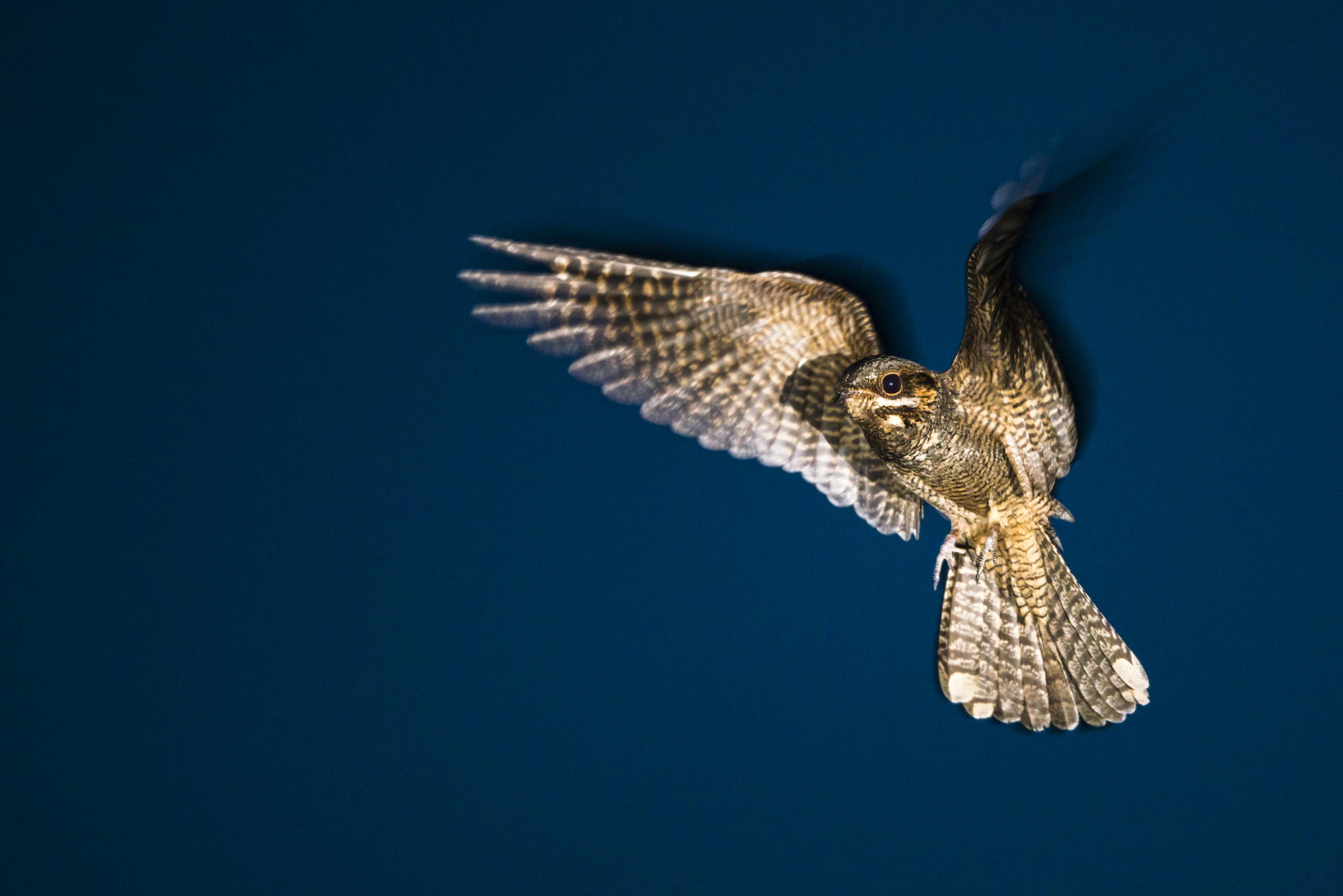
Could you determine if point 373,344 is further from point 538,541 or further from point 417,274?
point 538,541

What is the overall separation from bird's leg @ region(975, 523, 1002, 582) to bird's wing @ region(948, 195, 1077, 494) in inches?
2.2

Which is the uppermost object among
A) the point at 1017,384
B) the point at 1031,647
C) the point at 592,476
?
the point at 1017,384

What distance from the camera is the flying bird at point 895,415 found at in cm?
89

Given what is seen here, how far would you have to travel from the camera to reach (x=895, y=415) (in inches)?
33.6

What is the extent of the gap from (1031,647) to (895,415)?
34 centimetres

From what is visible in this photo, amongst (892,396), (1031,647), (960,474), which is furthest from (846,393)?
(1031,647)

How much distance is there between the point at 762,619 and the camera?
3.60ft

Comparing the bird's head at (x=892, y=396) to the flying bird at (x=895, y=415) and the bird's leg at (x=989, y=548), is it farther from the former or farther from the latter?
the bird's leg at (x=989, y=548)

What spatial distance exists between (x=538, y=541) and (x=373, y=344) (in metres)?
0.28

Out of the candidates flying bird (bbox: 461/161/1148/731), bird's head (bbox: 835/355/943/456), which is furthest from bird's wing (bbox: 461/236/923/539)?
bird's head (bbox: 835/355/943/456)

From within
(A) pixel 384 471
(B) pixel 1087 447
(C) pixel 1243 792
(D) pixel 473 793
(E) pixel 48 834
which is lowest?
(E) pixel 48 834

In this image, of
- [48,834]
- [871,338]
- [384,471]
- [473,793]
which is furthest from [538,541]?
[48,834]

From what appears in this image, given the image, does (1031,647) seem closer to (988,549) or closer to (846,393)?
(988,549)

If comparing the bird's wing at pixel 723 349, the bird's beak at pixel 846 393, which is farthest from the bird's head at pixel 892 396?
the bird's wing at pixel 723 349
